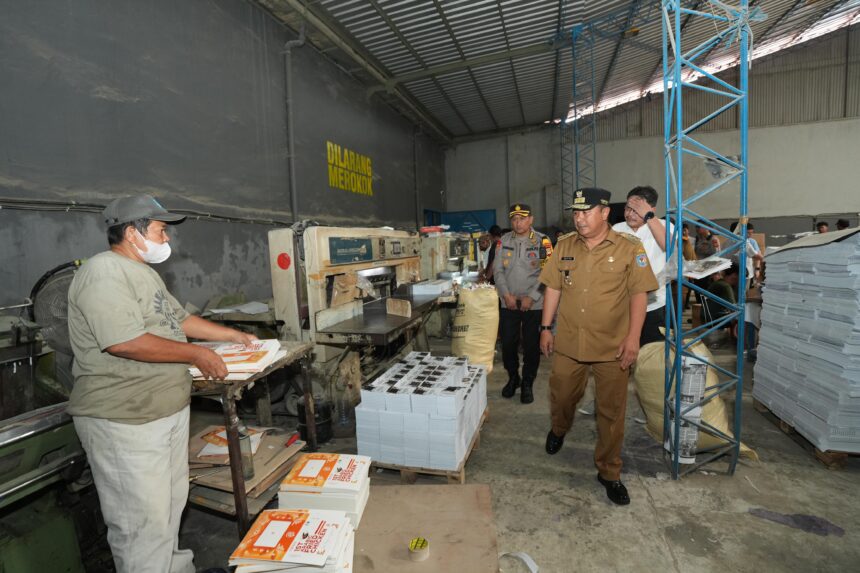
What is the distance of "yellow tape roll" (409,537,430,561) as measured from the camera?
134 centimetres

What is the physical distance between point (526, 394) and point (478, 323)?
2.56 ft

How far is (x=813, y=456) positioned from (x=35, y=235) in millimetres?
5391

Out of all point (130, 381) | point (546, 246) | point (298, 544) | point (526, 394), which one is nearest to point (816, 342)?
point (546, 246)

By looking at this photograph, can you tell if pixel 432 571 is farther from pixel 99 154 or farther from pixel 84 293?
pixel 99 154

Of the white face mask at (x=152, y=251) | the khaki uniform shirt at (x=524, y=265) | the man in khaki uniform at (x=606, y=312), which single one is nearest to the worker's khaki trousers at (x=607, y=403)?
the man in khaki uniform at (x=606, y=312)

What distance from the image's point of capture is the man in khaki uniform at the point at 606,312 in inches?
A: 91.0

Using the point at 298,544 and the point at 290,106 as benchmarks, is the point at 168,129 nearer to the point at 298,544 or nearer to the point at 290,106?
the point at 290,106

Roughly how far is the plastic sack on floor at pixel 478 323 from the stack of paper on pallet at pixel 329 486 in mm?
2124

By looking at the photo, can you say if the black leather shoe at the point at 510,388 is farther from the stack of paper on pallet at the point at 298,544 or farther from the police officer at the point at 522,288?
the stack of paper on pallet at the point at 298,544

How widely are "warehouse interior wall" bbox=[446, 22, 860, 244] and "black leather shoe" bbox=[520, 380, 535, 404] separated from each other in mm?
8246

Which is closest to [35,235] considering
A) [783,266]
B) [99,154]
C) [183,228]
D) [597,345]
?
[99,154]

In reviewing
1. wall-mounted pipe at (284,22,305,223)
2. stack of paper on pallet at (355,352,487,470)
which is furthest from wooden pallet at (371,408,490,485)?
wall-mounted pipe at (284,22,305,223)

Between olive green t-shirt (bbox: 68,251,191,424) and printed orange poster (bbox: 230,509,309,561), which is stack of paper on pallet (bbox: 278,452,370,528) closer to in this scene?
printed orange poster (bbox: 230,509,309,561)

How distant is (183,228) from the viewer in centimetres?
383
